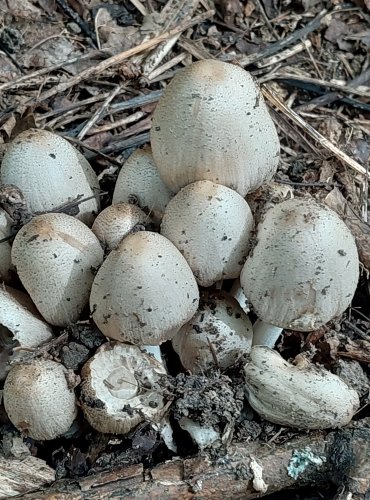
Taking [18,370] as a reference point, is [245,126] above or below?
above

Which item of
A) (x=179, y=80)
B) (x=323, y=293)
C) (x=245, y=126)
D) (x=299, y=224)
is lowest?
(x=323, y=293)

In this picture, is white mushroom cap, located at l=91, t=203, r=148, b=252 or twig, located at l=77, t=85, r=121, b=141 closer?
white mushroom cap, located at l=91, t=203, r=148, b=252

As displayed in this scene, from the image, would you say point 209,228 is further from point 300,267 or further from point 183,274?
point 300,267

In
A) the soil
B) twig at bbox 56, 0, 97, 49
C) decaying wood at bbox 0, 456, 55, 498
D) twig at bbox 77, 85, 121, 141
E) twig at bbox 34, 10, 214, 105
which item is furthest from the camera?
twig at bbox 56, 0, 97, 49

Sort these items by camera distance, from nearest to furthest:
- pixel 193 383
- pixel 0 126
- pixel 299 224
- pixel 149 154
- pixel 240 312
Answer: pixel 299 224
pixel 193 383
pixel 240 312
pixel 149 154
pixel 0 126

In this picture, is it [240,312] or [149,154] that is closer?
[240,312]

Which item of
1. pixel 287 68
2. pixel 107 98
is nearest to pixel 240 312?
pixel 107 98

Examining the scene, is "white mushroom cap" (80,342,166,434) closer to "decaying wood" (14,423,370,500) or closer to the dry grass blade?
"decaying wood" (14,423,370,500)

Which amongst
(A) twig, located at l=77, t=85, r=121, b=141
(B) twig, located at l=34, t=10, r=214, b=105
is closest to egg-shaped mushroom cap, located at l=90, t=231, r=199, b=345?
(A) twig, located at l=77, t=85, r=121, b=141

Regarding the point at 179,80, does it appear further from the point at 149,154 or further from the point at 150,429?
the point at 150,429

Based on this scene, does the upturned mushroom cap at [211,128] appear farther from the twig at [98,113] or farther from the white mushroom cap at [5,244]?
the twig at [98,113]
